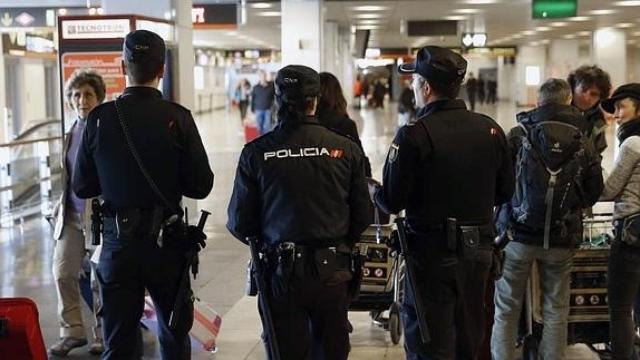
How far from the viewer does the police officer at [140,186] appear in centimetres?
399

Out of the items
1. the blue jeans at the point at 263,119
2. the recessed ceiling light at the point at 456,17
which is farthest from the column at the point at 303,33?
the recessed ceiling light at the point at 456,17

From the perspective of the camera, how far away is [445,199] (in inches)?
152

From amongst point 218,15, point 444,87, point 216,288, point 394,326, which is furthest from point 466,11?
point 444,87

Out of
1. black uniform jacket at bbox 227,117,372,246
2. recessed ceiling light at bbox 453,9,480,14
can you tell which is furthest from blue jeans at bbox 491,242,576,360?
recessed ceiling light at bbox 453,9,480,14

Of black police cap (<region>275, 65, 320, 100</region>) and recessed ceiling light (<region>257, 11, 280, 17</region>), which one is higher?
recessed ceiling light (<region>257, 11, 280, 17</region>)

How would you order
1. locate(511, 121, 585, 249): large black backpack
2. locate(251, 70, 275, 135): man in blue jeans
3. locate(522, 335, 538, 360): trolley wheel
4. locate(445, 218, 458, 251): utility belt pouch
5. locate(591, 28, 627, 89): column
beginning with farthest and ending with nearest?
locate(591, 28, 627, 89): column
locate(251, 70, 275, 135): man in blue jeans
locate(522, 335, 538, 360): trolley wheel
locate(511, 121, 585, 249): large black backpack
locate(445, 218, 458, 251): utility belt pouch

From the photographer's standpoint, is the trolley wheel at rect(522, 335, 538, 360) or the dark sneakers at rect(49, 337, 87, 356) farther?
the dark sneakers at rect(49, 337, 87, 356)

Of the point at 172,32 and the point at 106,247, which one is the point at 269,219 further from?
the point at 172,32

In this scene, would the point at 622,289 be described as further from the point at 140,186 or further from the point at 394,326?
the point at 140,186

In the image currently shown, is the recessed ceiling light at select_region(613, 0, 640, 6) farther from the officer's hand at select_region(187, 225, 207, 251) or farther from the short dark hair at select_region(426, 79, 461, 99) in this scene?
the officer's hand at select_region(187, 225, 207, 251)

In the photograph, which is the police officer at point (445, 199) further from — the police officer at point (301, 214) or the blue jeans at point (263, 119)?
the blue jeans at point (263, 119)

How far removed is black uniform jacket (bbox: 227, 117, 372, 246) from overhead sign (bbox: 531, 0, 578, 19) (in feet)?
65.2

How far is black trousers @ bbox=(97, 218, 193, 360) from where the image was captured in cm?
398

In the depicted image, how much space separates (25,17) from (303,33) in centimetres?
836
